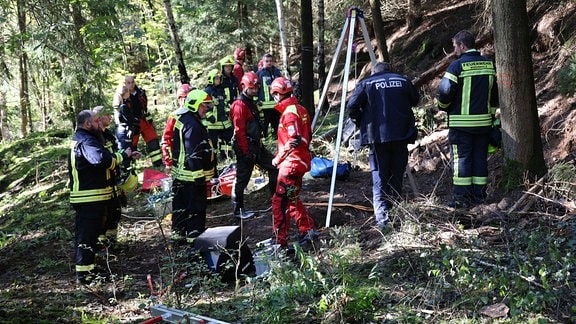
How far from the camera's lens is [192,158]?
22.0ft

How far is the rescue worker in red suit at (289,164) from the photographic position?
253 inches

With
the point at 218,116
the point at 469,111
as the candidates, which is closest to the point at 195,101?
the point at 469,111

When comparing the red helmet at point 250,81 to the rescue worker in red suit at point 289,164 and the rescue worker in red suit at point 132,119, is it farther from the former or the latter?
the rescue worker in red suit at point 132,119

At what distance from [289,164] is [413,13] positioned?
1111cm

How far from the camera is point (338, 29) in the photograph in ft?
60.7

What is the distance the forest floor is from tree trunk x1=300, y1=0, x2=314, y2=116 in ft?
4.26

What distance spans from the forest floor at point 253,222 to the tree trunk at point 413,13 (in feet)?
16.1

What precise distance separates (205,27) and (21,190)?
26.6 feet

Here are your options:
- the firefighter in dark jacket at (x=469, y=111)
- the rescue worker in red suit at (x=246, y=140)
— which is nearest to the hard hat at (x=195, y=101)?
the rescue worker in red suit at (x=246, y=140)

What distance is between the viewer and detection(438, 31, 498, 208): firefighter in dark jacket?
248 inches

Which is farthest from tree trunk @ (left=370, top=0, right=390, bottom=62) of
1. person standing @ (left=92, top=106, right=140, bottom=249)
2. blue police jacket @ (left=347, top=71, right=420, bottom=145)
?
person standing @ (left=92, top=106, right=140, bottom=249)

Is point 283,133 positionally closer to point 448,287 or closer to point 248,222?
point 248,222

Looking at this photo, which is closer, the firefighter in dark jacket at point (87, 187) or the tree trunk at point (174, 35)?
the firefighter in dark jacket at point (87, 187)

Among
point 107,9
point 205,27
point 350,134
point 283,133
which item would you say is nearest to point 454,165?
point 283,133
